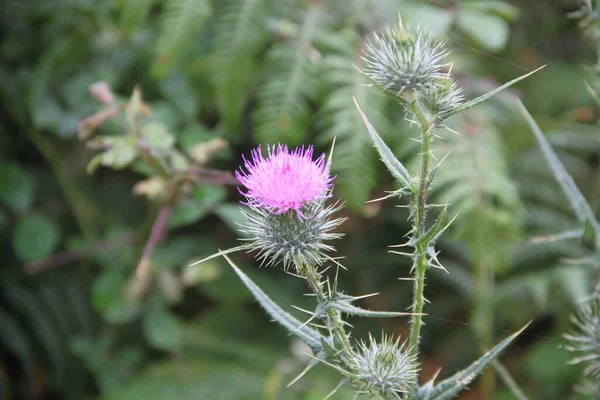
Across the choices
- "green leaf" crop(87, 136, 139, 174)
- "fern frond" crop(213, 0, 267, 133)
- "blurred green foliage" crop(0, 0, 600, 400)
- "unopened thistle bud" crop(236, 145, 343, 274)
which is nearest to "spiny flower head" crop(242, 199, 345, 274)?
"unopened thistle bud" crop(236, 145, 343, 274)

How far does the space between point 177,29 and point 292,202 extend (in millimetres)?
1510

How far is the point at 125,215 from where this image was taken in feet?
9.35

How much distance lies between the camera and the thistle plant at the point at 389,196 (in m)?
0.94

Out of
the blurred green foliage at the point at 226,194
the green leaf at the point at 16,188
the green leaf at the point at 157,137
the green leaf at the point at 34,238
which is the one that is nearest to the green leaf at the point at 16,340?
the blurred green foliage at the point at 226,194

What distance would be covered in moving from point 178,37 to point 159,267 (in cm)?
90

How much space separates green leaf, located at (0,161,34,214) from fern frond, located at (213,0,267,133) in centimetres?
90

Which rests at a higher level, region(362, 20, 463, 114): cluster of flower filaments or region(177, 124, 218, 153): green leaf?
region(177, 124, 218, 153): green leaf

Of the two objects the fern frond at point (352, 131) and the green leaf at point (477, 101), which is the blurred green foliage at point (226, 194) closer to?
the fern frond at point (352, 131)

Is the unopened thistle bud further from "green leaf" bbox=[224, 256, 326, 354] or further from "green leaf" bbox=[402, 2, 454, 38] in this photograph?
"green leaf" bbox=[402, 2, 454, 38]

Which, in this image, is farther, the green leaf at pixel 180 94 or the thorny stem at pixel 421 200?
the green leaf at pixel 180 94

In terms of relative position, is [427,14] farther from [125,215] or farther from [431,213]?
[125,215]

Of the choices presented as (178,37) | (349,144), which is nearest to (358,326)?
(349,144)

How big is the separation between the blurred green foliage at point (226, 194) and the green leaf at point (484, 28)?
0.01 m

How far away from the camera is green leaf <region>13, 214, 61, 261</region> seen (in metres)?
2.36
